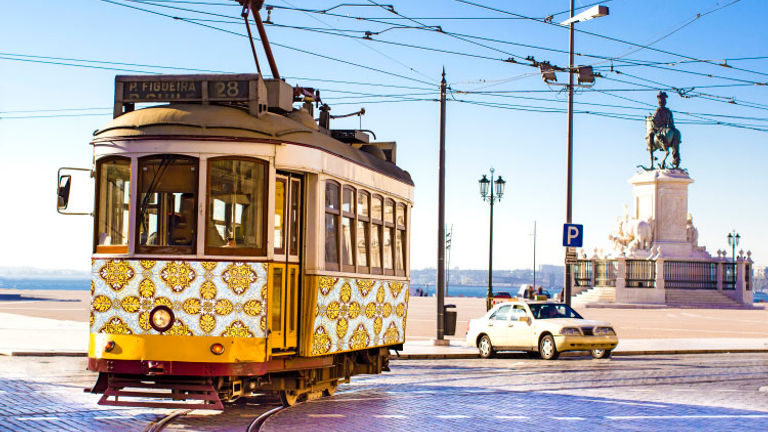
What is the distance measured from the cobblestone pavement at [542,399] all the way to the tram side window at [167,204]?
212 cm

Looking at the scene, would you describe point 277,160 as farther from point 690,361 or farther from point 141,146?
point 690,361

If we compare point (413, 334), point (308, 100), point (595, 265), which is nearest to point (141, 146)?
point (308, 100)

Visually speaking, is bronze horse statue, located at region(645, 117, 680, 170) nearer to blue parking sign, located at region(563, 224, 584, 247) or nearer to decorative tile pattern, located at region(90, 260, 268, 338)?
blue parking sign, located at region(563, 224, 584, 247)

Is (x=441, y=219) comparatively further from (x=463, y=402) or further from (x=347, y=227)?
(x=347, y=227)

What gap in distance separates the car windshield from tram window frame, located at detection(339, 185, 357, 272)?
1139 centimetres

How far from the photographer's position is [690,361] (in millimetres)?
22469

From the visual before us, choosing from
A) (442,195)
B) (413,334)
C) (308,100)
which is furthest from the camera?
(413,334)

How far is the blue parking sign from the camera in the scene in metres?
24.5

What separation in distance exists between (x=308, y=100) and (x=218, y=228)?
2.95 meters

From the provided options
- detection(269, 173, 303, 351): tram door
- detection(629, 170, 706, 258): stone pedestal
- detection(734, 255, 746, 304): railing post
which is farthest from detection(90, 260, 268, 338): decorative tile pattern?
detection(734, 255, 746, 304): railing post

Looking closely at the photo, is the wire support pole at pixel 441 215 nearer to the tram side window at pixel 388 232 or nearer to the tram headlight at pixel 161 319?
the tram side window at pixel 388 232


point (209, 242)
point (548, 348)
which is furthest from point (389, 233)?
point (548, 348)

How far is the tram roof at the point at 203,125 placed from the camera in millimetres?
10445

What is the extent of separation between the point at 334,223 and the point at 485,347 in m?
12.3
